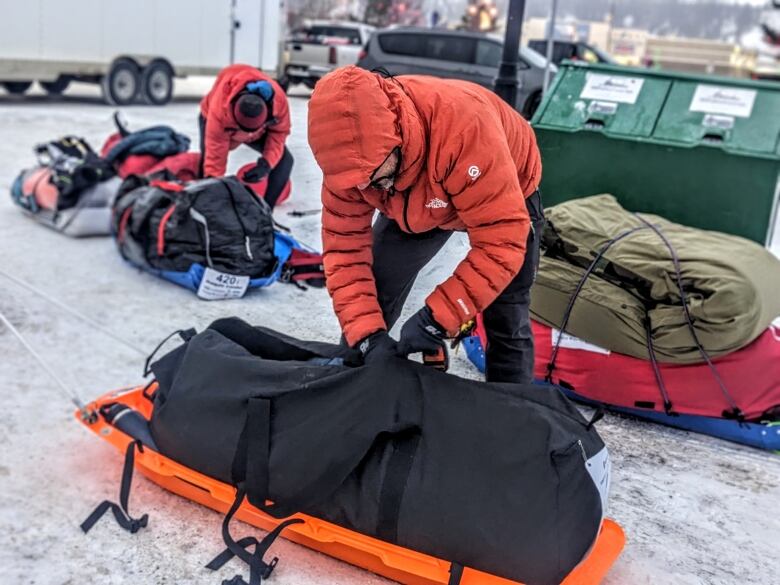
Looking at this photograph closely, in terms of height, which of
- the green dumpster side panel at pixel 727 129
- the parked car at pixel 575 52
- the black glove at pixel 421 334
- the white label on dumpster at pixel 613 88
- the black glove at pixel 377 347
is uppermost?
the parked car at pixel 575 52

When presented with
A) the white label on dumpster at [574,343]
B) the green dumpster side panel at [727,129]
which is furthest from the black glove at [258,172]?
the white label on dumpster at [574,343]

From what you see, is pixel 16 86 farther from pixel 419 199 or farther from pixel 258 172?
pixel 419 199

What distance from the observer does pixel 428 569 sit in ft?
5.41

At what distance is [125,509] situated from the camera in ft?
6.35

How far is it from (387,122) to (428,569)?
0.98m

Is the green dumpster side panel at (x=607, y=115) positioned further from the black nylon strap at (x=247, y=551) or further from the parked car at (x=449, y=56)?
the parked car at (x=449, y=56)

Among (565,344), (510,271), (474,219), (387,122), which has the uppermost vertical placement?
(387,122)

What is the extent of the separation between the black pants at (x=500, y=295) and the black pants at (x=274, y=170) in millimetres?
2433

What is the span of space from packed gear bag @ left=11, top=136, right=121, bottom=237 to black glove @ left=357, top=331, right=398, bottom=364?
3102 mm

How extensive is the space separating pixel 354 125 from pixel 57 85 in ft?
36.6

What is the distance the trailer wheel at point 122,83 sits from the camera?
10859 mm

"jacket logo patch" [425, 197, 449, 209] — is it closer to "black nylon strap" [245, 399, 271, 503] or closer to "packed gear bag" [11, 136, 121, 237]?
"black nylon strap" [245, 399, 271, 503]

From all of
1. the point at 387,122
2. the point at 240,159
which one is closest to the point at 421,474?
the point at 387,122

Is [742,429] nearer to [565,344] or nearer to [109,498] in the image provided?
[565,344]
